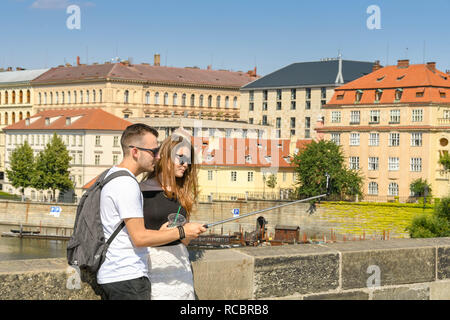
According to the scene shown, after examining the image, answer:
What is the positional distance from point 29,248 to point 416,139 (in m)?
34.0

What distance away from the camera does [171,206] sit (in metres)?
5.86

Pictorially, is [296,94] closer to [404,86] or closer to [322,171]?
[404,86]

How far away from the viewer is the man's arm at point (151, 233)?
17.9 ft

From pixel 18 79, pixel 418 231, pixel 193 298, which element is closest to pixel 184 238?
pixel 193 298

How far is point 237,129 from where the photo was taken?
10538 cm

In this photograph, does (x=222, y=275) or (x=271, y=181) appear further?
(x=271, y=181)

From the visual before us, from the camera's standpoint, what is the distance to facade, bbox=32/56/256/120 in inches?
4732

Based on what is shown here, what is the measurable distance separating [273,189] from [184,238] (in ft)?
253

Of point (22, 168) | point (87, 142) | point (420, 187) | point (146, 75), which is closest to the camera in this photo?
point (420, 187)

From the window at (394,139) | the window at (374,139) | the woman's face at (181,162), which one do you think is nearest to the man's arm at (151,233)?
the woman's face at (181,162)

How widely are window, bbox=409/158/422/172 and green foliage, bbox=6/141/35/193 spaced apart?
126 feet

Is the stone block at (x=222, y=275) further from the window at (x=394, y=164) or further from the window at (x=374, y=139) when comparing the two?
the window at (x=374, y=139)

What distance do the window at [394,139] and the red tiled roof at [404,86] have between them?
3.13m

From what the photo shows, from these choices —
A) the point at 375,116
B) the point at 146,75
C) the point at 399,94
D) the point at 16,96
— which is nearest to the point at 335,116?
the point at 375,116
